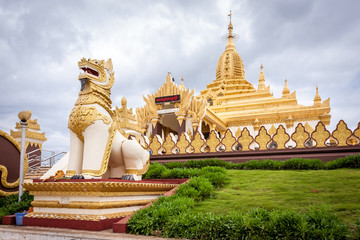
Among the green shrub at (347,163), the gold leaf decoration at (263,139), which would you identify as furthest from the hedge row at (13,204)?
the green shrub at (347,163)

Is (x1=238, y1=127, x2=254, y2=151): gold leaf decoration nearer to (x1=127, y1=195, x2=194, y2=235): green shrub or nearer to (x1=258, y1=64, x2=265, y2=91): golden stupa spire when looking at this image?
(x1=127, y1=195, x2=194, y2=235): green shrub

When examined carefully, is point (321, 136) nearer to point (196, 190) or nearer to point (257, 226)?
point (196, 190)

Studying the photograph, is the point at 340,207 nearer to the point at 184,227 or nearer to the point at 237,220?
→ the point at 237,220

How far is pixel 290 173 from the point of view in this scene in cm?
753

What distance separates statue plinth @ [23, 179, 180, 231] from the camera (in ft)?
15.4

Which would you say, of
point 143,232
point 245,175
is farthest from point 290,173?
point 143,232

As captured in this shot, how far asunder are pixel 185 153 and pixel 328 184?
585cm

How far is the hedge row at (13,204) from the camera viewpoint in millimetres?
6141

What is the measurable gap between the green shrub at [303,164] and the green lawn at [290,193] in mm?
1266

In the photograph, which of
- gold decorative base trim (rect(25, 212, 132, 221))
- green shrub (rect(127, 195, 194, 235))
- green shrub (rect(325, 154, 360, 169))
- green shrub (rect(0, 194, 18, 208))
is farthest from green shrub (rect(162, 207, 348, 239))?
green shrub (rect(325, 154, 360, 169))

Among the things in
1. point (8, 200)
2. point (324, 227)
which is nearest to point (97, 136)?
point (8, 200)

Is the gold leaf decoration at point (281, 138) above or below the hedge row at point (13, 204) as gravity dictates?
above

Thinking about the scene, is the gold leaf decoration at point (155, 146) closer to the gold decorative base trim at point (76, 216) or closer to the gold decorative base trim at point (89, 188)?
the gold decorative base trim at point (89, 188)

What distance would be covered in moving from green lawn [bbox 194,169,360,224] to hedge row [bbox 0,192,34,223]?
3.96 metres
